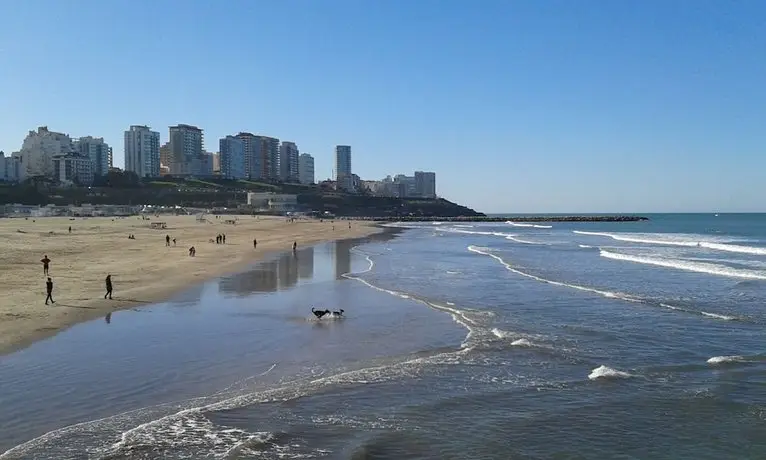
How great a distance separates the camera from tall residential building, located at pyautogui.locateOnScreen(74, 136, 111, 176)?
181250mm

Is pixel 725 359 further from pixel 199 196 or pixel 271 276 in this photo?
pixel 199 196

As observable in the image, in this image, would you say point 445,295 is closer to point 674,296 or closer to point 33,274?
point 674,296

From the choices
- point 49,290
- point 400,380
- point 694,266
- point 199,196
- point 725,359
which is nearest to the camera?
point 400,380

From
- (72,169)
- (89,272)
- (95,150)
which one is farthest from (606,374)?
(95,150)

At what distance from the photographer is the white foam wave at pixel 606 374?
12.1 metres

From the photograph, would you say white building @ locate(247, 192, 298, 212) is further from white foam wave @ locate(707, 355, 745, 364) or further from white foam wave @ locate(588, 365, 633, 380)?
white foam wave @ locate(588, 365, 633, 380)

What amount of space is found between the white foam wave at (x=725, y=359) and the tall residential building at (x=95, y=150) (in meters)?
186

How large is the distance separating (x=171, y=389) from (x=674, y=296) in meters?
19.4

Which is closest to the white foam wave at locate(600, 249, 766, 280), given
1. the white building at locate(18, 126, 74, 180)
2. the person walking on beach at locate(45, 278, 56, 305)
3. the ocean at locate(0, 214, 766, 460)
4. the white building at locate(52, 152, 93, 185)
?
the ocean at locate(0, 214, 766, 460)

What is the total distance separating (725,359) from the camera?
13.4 m

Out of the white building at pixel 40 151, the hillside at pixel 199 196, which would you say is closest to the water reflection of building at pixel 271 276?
the hillside at pixel 199 196

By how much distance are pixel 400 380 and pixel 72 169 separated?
168604 millimetres

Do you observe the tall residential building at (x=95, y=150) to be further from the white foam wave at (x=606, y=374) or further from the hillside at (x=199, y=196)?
the white foam wave at (x=606, y=374)

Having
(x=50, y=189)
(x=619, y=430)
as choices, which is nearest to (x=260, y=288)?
(x=619, y=430)
